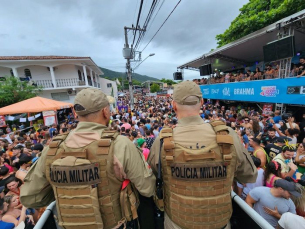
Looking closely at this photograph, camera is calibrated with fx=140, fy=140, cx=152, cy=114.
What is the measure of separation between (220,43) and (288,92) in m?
13.1

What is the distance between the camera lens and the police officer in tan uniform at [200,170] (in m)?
1.15

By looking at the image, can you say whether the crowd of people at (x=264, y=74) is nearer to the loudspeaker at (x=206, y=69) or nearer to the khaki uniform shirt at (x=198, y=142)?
the loudspeaker at (x=206, y=69)

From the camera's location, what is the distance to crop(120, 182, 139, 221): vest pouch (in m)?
1.22

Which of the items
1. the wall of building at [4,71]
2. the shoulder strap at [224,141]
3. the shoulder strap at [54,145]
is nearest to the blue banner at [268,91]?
the shoulder strap at [224,141]

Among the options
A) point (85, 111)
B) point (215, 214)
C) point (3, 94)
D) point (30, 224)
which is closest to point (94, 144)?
point (85, 111)

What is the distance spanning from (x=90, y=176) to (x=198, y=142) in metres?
0.93

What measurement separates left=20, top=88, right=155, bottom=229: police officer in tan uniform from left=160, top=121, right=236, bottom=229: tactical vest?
0.26 m

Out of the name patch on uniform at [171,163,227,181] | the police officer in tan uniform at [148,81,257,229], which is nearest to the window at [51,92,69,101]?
the police officer in tan uniform at [148,81,257,229]

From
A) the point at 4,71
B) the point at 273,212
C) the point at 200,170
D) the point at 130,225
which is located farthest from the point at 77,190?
the point at 4,71

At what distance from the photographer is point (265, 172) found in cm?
240

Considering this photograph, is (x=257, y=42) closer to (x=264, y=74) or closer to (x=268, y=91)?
(x=264, y=74)

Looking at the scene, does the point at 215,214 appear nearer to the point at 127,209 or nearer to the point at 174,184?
the point at 174,184

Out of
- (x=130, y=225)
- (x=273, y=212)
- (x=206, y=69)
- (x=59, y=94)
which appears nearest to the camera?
(x=130, y=225)

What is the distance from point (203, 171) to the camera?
3.77 ft
